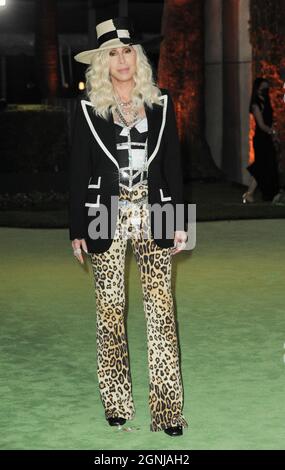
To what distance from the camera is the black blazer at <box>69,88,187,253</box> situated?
652 centimetres

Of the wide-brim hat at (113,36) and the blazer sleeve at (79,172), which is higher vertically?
the wide-brim hat at (113,36)

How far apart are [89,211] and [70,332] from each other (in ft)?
10.3

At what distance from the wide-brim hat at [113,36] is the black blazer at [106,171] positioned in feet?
0.75

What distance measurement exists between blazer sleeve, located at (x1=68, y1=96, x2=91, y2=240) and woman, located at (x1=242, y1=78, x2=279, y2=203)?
11.8 m

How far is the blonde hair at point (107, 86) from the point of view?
6516 millimetres

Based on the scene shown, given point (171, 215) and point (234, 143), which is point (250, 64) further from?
point (171, 215)

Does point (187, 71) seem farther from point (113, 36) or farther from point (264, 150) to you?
point (113, 36)

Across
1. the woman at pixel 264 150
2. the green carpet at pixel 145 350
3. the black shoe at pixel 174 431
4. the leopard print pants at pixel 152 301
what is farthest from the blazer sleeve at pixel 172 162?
the woman at pixel 264 150

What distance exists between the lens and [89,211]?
6.58m

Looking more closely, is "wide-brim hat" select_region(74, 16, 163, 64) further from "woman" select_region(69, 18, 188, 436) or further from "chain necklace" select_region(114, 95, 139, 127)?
"chain necklace" select_region(114, 95, 139, 127)

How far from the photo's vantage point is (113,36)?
6547mm

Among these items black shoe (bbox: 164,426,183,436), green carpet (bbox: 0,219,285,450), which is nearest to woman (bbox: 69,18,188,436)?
black shoe (bbox: 164,426,183,436)

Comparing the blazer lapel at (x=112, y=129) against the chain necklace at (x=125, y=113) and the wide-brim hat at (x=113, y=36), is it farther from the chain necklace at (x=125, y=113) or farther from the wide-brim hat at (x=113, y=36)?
the wide-brim hat at (x=113, y=36)

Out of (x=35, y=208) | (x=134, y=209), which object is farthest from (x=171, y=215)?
(x=35, y=208)
